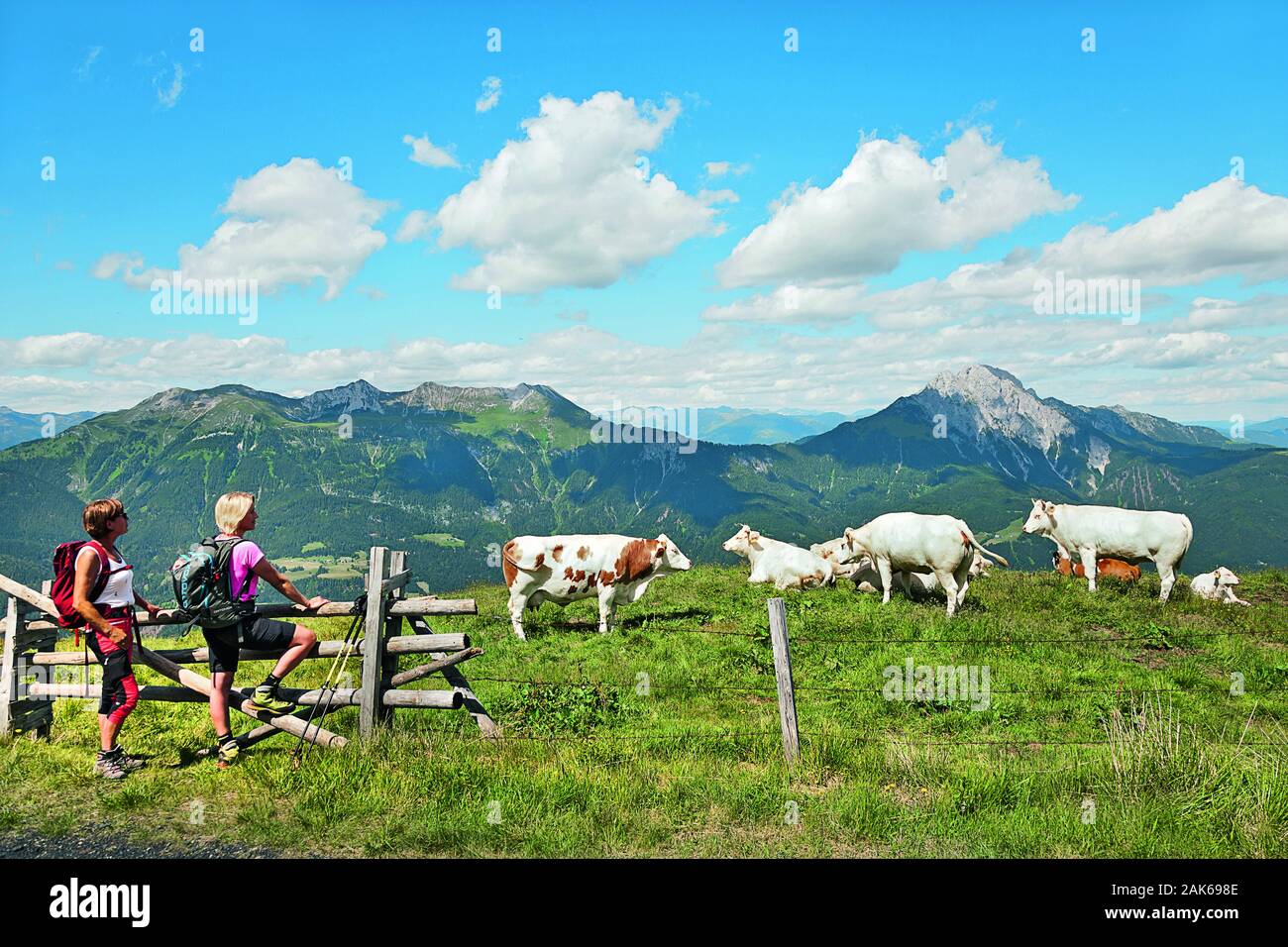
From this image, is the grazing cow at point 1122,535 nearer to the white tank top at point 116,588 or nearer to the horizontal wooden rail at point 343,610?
the horizontal wooden rail at point 343,610

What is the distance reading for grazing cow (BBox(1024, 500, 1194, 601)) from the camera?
21.6 m

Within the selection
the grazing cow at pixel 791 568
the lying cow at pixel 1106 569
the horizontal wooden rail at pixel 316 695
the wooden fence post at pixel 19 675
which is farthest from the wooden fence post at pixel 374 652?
the lying cow at pixel 1106 569

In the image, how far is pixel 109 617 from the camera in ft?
27.3

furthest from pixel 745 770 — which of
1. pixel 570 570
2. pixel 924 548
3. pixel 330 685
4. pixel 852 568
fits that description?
pixel 852 568

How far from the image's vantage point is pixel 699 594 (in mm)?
21125

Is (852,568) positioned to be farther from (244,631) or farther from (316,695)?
(244,631)

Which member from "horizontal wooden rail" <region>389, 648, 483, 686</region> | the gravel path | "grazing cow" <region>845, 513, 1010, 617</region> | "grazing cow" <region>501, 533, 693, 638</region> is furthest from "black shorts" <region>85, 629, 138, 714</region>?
"grazing cow" <region>845, 513, 1010, 617</region>

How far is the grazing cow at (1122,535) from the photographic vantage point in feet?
70.8

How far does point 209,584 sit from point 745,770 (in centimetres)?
627

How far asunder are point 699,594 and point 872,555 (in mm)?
5010

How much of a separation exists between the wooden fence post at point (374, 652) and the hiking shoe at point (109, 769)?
8.07ft

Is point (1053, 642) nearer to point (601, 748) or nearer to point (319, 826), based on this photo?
point (601, 748)
